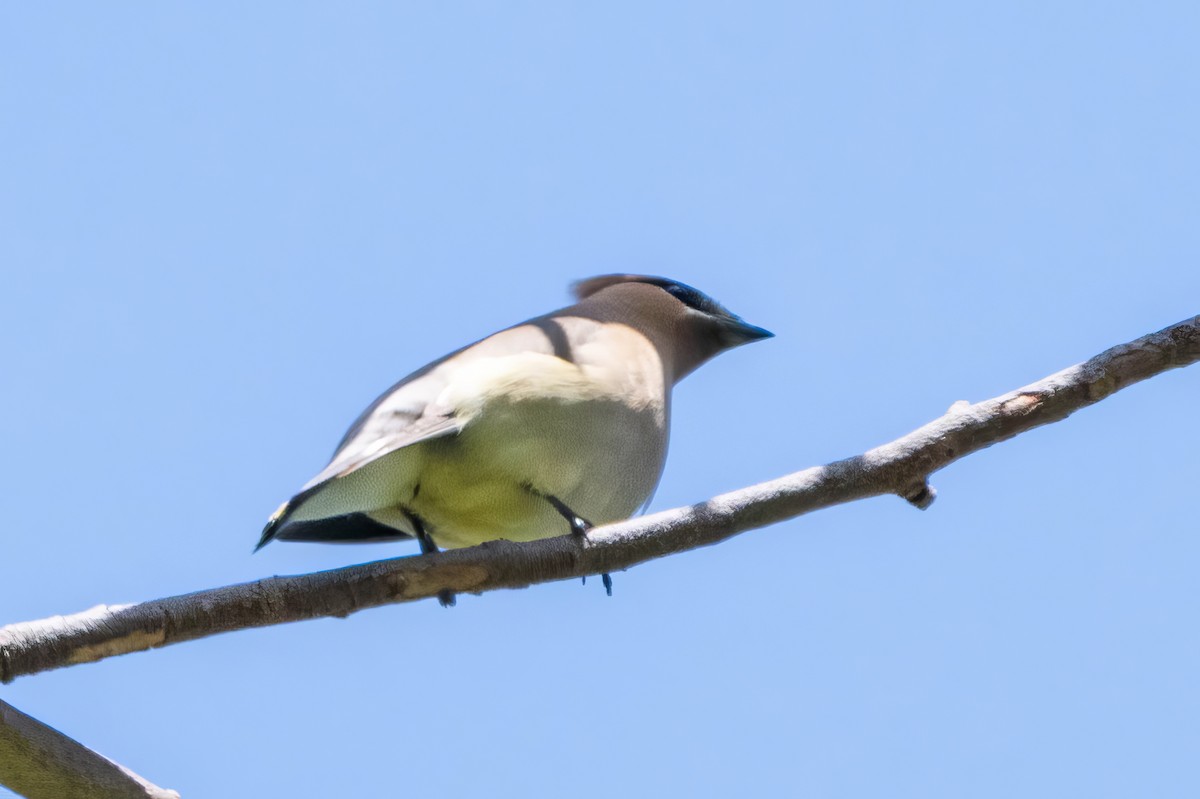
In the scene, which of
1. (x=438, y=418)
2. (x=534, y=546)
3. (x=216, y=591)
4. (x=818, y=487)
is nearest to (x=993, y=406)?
(x=818, y=487)

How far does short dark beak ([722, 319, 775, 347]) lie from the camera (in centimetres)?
577

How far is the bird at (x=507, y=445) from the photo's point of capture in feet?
14.0

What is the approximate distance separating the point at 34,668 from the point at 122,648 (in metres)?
0.19

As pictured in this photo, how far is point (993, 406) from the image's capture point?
3678 mm

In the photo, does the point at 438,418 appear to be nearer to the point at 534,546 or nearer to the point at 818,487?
the point at 534,546

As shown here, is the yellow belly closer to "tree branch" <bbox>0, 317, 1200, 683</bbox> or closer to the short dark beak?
"tree branch" <bbox>0, 317, 1200, 683</bbox>

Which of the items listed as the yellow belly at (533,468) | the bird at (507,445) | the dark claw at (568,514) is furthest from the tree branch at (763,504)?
the yellow belly at (533,468)

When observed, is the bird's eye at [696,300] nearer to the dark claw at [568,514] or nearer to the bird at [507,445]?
the bird at [507,445]

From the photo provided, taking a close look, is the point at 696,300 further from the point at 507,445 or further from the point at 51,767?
the point at 51,767

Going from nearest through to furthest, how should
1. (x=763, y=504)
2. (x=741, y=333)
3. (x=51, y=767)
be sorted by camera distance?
(x=51, y=767), (x=763, y=504), (x=741, y=333)

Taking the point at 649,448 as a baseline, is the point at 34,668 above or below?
below

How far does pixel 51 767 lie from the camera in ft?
9.90

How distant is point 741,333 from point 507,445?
176 cm

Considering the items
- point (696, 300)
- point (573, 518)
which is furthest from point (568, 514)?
point (696, 300)
